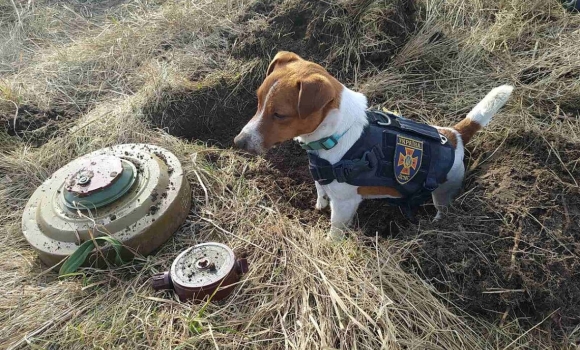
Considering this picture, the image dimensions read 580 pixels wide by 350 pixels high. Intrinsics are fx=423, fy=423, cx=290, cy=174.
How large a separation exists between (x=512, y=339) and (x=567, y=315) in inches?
14.1

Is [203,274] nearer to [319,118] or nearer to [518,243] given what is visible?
[319,118]

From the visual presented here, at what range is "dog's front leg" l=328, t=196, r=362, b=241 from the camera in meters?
3.04

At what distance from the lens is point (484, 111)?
3088 mm

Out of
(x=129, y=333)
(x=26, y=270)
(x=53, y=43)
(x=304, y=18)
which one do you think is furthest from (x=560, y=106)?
(x=53, y=43)

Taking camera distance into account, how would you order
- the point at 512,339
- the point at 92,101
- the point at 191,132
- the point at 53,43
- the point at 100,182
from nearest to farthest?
the point at 512,339 < the point at 100,182 < the point at 191,132 < the point at 92,101 < the point at 53,43

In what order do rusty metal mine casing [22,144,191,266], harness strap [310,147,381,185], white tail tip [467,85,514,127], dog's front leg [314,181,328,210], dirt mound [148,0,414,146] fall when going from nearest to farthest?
harness strap [310,147,381,185] → rusty metal mine casing [22,144,191,266] → white tail tip [467,85,514,127] → dog's front leg [314,181,328,210] → dirt mound [148,0,414,146]

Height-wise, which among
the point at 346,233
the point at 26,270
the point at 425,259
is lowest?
the point at 26,270

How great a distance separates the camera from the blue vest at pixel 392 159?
9.29 ft

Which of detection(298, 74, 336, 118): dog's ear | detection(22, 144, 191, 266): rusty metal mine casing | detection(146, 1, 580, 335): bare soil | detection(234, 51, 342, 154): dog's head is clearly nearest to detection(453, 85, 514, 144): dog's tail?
detection(146, 1, 580, 335): bare soil

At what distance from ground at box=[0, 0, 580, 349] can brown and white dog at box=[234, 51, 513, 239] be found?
23cm

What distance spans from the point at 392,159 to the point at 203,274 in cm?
146

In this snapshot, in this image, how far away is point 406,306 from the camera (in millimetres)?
2438

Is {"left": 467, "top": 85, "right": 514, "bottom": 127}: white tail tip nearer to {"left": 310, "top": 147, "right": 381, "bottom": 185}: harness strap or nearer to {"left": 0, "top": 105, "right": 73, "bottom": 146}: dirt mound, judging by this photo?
{"left": 310, "top": 147, "right": 381, "bottom": 185}: harness strap

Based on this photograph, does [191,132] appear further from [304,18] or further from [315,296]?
[315,296]
